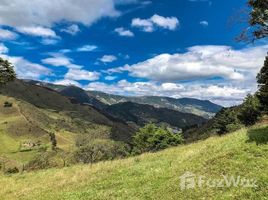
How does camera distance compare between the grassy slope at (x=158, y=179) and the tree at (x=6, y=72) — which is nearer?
the grassy slope at (x=158, y=179)

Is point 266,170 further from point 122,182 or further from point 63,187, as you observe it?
point 63,187

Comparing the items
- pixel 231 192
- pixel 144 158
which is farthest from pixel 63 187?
pixel 231 192

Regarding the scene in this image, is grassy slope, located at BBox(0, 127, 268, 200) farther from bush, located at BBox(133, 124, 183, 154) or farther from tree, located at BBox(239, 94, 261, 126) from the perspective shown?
bush, located at BBox(133, 124, 183, 154)

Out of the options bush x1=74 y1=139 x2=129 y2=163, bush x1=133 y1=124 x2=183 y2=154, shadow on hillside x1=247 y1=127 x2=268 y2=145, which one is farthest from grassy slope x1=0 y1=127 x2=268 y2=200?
bush x1=133 y1=124 x2=183 y2=154

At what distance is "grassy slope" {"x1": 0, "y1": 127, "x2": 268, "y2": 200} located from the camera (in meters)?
16.7

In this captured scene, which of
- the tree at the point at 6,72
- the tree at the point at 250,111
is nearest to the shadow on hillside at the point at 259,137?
the tree at the point at 6,72

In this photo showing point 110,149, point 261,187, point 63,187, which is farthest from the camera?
point 110,149

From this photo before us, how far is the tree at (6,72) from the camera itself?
56.3 meters

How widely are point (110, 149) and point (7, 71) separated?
68675 millimetres

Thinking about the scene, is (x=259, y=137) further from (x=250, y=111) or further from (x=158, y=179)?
(x=250, y=111)

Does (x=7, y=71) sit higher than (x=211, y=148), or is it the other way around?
(x=7, y=71)

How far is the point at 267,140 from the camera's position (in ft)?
75.5

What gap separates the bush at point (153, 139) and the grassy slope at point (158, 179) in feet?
308

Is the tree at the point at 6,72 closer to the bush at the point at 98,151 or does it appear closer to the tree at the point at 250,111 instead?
the bush at the point at 98,151
